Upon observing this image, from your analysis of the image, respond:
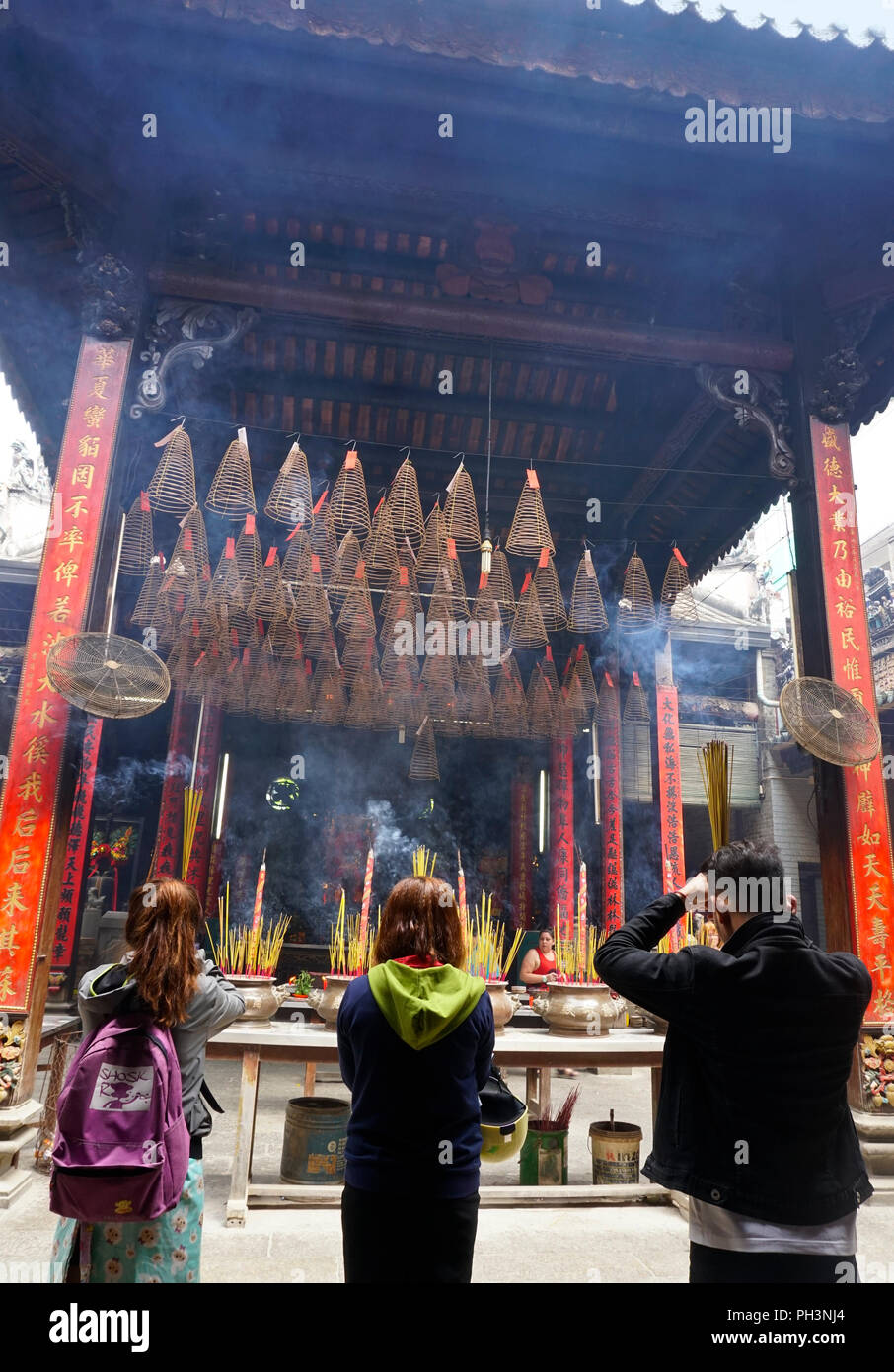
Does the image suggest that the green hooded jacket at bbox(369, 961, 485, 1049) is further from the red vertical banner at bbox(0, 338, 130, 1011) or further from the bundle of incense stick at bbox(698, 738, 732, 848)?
the red vertical banner at bbox(0, 338, 130, 1011)

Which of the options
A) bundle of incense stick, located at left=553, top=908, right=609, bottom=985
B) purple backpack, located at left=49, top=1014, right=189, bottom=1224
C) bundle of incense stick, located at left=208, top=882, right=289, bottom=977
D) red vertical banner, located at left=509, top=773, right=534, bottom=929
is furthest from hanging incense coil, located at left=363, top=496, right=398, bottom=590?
red vertical banner, located at left=509, top=773, right=534, bottom=929

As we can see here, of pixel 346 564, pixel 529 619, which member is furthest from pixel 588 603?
pixel 346 564

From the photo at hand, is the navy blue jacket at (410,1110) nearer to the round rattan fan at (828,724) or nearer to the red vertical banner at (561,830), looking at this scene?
the round rattan fan at (828,724)

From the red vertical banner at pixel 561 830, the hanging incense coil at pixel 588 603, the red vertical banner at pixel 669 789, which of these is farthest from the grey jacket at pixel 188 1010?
the red vertical banner at pixel 561 830

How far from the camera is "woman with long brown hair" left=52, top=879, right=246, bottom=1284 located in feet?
6.08

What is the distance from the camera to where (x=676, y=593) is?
6027mm

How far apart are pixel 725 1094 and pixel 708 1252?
310mm

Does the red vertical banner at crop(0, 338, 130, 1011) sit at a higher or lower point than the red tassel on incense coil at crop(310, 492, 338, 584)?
lower

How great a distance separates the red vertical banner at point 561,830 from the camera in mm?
9172

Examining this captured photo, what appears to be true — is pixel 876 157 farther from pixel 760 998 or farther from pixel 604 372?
pixel 760 998

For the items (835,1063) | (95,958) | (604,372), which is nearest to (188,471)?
(604,372)

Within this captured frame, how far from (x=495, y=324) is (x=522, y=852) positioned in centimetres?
674

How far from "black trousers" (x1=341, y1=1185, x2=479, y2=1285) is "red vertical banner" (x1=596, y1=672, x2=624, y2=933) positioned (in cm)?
672

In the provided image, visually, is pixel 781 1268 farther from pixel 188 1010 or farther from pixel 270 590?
pixel 270 590
